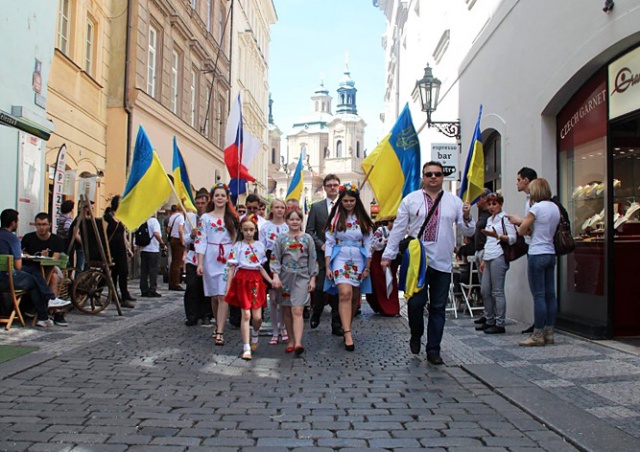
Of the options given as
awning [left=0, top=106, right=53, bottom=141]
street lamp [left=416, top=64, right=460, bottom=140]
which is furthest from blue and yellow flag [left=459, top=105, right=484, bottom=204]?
awning [left=0, top=106, right=53, bottom=141]

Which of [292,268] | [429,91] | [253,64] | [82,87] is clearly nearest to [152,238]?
[82,87]

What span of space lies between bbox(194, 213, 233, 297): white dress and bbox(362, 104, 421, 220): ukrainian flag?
2.01 metres

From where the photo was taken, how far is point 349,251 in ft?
22.6

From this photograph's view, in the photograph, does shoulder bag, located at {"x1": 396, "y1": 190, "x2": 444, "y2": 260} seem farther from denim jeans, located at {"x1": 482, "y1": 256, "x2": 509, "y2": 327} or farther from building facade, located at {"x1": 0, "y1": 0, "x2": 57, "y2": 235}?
building facade, located at {"x1": 0, "y1": 0, "x2": 57, "y2": 235}

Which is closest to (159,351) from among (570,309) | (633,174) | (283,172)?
(570,309)

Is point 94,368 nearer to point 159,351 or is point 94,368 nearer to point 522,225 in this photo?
point 159,351

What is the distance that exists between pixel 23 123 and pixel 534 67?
7724 mm

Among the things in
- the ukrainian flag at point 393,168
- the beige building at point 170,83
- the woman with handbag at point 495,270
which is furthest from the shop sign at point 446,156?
the beige building at point 170,83

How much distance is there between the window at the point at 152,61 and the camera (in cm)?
1841

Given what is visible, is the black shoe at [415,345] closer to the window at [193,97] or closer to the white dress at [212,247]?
the white dress at [212,247]

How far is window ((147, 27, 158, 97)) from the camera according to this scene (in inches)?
725

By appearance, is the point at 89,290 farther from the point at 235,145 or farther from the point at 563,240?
the point at 563,240

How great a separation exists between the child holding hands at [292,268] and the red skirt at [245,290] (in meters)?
0.23

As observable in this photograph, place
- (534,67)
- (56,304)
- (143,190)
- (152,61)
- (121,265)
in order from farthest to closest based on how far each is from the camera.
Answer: (152,61), (121,265), (534,67), (143,190), (56,304)
